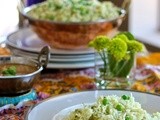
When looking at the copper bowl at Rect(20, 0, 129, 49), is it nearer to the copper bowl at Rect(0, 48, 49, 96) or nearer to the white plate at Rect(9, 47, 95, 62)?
the white plate at Rect(9, 47, 95, 62)

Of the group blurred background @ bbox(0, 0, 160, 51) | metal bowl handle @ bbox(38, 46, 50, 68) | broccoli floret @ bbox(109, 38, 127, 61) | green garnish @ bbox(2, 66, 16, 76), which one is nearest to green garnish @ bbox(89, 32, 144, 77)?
broccoli floret @ bbox(109, 38, 127, 61)

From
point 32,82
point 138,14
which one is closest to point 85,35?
point 32,82

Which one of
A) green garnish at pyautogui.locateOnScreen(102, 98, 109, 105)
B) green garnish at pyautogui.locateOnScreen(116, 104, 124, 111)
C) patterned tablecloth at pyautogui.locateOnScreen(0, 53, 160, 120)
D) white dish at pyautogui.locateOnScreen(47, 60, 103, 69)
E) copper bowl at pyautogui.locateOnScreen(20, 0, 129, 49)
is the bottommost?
patterned tablecloth at pyautogui.locateOnScreen(0, 53, 160, 120)

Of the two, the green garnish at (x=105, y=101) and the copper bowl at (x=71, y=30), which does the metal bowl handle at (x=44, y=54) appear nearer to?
the copper bowl at (x=71, y=30)

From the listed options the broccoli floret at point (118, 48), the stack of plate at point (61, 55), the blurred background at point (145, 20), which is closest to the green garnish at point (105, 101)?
the broccoli floret at point (118, 48)

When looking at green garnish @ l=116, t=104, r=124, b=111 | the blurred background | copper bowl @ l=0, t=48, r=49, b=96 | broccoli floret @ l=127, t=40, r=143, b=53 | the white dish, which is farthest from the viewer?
the blurred background
